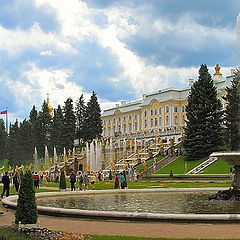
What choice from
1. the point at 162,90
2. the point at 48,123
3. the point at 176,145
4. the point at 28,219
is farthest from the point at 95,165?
the point at 28,219

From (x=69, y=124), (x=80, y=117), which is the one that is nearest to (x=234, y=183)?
(x=69, y=124)

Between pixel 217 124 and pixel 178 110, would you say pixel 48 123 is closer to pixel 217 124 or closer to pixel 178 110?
pixel 178 110

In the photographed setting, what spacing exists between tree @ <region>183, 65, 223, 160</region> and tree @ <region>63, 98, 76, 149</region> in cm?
2987

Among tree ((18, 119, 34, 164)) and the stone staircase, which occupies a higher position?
tree ((18, 119, 34, 164))

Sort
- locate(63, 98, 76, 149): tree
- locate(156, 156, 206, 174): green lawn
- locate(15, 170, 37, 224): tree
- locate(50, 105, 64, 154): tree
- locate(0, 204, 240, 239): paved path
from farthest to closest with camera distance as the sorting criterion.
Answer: locate(50, 105, 64, 154): tree → locate(63, 98, 76, 149): tree → locate(156, 156, 206, 174): green lawn → locate(0, 204, 240, 239): paved path → locate(15, 170, 37, 224): tree

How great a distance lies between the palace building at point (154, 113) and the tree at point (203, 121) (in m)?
29.0

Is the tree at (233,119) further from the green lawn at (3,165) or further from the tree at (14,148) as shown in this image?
the tree at (14,148)

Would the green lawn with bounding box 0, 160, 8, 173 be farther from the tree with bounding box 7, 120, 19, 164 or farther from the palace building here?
the palace building

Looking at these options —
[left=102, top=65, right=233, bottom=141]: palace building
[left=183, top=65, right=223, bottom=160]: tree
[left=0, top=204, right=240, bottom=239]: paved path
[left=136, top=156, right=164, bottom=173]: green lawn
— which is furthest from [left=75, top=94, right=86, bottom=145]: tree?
[left=0, top=204, right=240, bottom=239]: paved path

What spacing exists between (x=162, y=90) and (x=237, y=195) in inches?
3451

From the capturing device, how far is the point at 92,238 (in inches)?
374

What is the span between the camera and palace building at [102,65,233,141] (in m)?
96.8

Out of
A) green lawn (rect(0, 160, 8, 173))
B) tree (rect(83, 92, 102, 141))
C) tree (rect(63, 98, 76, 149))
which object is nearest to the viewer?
tree (rect(63, 98, 76, 149))

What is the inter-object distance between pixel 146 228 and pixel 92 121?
71.3 meters
